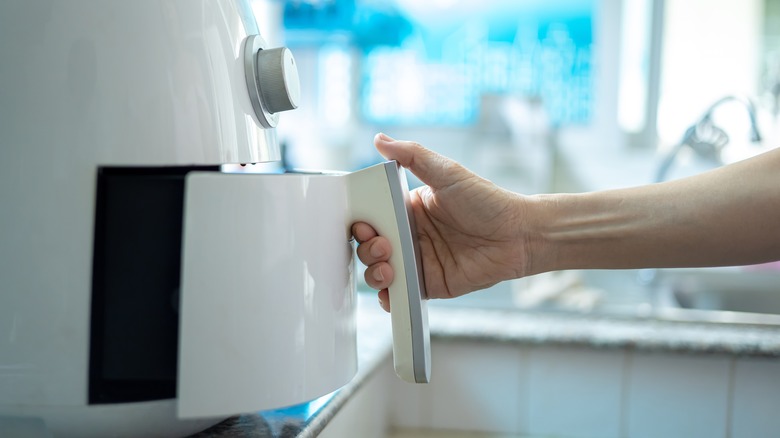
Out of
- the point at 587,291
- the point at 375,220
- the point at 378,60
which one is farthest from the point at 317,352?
the point at 378,60

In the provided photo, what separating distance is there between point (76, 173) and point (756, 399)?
3.10 feet

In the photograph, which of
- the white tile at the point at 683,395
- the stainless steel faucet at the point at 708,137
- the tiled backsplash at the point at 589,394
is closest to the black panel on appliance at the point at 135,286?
the tiled backsplash at the point at 589,394

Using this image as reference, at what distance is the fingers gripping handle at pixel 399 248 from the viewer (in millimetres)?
592

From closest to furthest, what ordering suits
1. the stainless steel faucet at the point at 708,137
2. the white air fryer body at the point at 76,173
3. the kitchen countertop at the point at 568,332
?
1. the white air fryer body at the point at 76,173
2. the kitchen countertop at the point at 568,332
3. the stainless steel faucet at the point at 708,137

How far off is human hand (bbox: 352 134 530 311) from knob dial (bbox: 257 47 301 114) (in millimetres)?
153

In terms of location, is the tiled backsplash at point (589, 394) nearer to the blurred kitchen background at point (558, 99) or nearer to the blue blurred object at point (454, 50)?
the blurred kitchen background at point (558, 99)

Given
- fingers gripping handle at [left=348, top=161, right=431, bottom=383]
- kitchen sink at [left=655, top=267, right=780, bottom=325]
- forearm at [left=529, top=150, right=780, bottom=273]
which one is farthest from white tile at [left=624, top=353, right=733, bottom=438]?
fingers gripping handle at [left=348, top=161, right=431, bottom=383]

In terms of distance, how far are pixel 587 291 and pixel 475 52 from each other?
576 mm

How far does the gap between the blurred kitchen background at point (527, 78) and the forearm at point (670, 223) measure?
2.17 ft

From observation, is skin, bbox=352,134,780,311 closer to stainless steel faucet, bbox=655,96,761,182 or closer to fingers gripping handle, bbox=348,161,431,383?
fingers gripping handle, bbox=348,161,431,383

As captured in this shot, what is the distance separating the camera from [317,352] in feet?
1.78

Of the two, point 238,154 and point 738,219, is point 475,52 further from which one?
point 238,154

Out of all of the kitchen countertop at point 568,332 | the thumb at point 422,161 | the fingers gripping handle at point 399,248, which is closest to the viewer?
the fingers gripping handle at point 399,248

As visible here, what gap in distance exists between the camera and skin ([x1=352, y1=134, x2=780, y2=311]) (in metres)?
0.74
